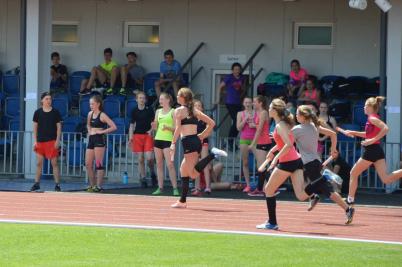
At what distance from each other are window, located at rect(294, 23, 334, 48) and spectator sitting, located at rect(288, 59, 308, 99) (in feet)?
4.72

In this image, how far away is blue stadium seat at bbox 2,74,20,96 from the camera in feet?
94.4

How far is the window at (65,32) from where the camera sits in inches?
1163

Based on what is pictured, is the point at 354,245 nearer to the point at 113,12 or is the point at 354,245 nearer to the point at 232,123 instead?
the point at 232,123

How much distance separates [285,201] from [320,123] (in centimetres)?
435

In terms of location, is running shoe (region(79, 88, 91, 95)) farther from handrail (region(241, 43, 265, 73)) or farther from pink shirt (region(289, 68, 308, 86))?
pink shirt (region(289, 68, 308, 86))

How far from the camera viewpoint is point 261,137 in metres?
21.9

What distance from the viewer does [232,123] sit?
85.7ft

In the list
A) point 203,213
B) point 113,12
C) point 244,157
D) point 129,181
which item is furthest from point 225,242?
point 113,12

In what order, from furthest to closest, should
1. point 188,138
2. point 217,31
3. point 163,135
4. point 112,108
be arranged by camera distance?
point 217,31, point 112,108, point 163,135, point 188,138

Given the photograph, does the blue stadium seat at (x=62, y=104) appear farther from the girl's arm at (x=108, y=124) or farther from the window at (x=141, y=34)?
the girl's arm at (x=108, y=124)

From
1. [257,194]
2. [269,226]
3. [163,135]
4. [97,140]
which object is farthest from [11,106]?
[269,226]

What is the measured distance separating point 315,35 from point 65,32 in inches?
268

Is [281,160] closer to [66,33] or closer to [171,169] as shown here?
[171,169]

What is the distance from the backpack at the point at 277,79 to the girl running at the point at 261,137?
186 inches
